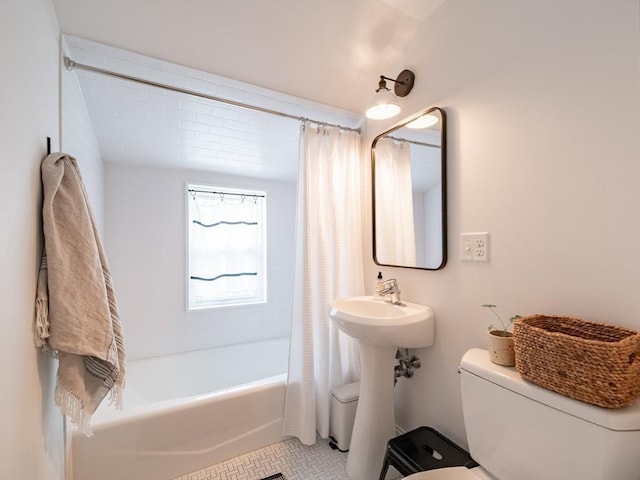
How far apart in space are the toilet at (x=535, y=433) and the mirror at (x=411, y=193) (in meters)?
0.58

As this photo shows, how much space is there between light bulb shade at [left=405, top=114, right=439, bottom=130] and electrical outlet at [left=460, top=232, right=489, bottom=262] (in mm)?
591

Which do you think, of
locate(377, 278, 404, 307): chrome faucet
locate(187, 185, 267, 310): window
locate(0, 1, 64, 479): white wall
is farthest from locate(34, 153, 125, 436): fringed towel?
locate(187, 185, 267, 310): window

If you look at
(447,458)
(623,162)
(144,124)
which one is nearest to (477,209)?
(623,162)

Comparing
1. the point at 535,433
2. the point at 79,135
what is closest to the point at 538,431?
the point at 535,433

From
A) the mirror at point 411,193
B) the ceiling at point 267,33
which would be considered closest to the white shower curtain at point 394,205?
the mirror at point 411,193

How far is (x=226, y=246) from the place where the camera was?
2.94 metres

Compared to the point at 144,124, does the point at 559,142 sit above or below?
below

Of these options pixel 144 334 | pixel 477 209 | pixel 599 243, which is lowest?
pixel 144 334

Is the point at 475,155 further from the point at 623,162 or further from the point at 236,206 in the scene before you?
the point at 236,206

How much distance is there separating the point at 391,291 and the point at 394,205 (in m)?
0.53

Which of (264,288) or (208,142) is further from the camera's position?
(264,288)

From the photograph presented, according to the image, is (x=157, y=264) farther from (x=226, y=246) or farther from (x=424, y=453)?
(x=424, y=453)

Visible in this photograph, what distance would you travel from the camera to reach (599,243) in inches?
34.0

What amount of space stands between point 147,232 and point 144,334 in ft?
3.02
